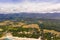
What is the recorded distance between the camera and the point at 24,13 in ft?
291

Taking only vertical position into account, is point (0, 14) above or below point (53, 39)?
below

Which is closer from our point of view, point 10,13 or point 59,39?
point 59,39

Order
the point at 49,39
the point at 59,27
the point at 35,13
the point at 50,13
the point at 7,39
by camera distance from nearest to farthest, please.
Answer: the point at 7,39 → the point at 49,39 → the point at 59,27 → the point at 50,13 → the point at 35,13

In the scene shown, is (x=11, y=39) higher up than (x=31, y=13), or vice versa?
(x=11, y=39)

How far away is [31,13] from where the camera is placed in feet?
287

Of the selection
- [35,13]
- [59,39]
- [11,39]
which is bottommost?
[35,13]

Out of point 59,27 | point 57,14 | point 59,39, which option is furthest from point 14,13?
point 59,39

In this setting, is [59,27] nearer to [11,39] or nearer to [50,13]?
[11,39]

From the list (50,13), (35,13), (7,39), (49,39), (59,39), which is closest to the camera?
(7,39)

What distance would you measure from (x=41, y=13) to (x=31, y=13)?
194 inches

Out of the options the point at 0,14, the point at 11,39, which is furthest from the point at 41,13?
the point at 11,39

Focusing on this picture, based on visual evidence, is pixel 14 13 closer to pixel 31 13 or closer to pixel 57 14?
pixel 31 13

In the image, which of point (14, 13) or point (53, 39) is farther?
point (14, 13)

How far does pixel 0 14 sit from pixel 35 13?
48.0 ft
